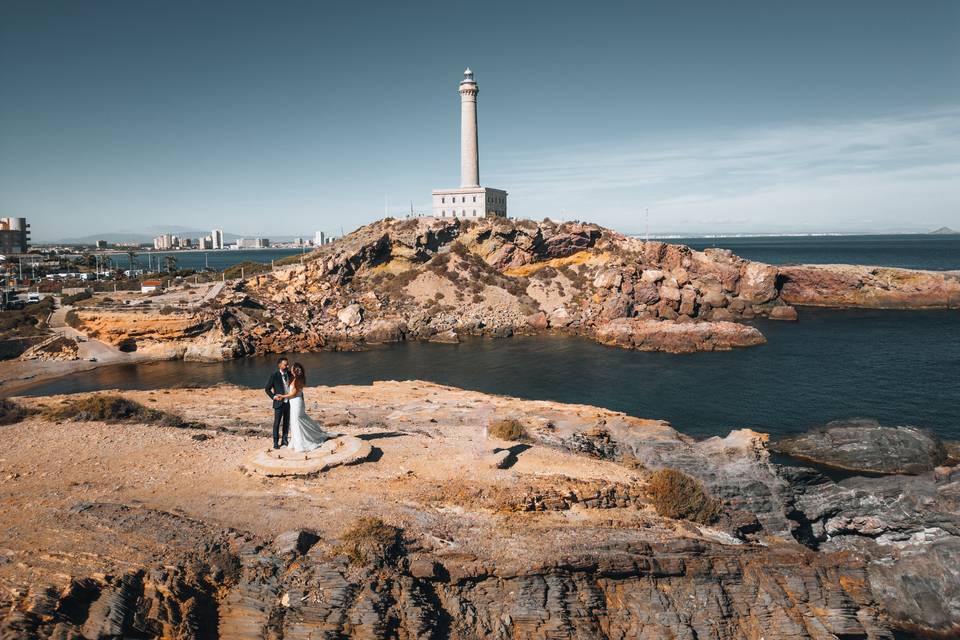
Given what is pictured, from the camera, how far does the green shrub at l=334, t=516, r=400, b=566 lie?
10602 mm

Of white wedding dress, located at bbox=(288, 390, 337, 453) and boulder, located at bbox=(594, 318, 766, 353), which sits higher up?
white wedding dress, located at bbox=(288, 390, 337, 453)

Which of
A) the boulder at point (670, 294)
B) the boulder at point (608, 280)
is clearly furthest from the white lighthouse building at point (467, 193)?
the boulder at point (670, 294)

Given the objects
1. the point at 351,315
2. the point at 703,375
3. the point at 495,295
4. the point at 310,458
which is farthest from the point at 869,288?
the point at 310,458

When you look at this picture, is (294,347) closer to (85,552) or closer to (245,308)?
(245,308)

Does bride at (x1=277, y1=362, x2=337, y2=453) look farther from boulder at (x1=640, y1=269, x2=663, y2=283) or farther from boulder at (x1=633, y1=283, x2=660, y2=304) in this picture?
boulder at (x1=640, y1=269, x2=663, y2=283)

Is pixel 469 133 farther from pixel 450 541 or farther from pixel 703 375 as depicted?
pixel 450 541

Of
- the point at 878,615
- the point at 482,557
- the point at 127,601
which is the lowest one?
the point at 878,615

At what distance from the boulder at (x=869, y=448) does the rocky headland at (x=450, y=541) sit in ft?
8.86

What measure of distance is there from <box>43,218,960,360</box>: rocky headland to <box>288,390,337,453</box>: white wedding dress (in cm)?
3188

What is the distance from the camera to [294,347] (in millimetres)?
45719

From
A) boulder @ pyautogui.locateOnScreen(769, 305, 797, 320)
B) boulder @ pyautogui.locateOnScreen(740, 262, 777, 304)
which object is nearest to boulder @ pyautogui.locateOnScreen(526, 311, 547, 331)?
boulder @ pyautogui.locateOnScreen(769, 305, 797, 320)

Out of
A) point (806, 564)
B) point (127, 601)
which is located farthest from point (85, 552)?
point (806, 564)

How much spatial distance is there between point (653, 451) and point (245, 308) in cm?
4158

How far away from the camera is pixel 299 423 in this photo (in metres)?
13.8
